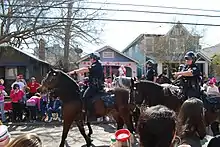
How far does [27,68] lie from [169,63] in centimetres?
1720

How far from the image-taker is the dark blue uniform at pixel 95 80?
9.98 meters

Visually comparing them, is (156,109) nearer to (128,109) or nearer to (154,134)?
(154,134)

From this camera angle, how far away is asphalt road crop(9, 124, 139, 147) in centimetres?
1072

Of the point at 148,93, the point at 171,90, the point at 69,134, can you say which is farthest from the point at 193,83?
the point at 69,134

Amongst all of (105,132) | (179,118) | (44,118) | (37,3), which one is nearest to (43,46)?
(37,3)

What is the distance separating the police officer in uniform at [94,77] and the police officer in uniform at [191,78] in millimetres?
2235

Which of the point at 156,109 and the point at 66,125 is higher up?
the point at 156,109

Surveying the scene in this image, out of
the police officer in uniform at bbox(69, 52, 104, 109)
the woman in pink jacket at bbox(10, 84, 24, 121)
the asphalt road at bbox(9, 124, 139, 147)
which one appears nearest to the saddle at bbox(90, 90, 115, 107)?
the police officer in uniform at bbox(69, 52, 104, 109)

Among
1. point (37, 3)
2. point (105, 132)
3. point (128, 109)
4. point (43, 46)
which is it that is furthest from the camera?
point (43, 46)

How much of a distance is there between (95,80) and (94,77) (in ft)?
0.31

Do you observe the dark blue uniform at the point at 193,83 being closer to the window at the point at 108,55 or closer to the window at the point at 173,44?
the window at the point at 173,44

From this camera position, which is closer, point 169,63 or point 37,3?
point 37,3

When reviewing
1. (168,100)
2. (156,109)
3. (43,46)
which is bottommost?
(168,100)

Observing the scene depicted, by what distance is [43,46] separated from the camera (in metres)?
22.6
